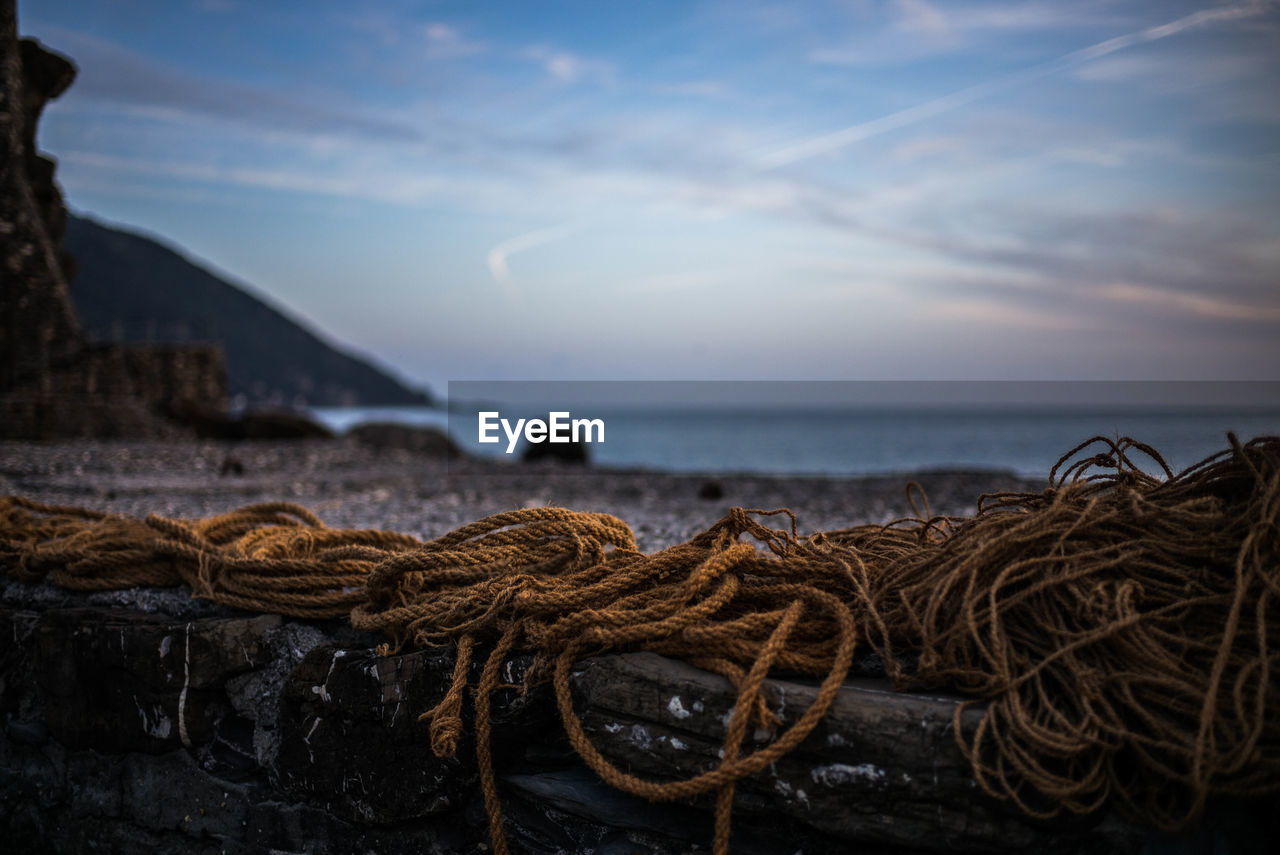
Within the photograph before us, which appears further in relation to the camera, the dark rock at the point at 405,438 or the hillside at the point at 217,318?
the hillside at the point at 217,318

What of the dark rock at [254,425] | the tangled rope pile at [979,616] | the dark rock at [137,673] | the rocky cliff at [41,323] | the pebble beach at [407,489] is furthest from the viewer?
the dark rock at [254,425]

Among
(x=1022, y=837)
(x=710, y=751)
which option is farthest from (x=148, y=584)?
(x=1022, y=837)

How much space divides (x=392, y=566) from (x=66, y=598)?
6.27 feet

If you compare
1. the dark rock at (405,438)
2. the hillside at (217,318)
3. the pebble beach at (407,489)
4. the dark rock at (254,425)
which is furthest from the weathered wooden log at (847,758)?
the hillside at (217,318)

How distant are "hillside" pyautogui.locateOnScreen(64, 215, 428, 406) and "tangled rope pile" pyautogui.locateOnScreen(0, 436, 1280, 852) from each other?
171 ft

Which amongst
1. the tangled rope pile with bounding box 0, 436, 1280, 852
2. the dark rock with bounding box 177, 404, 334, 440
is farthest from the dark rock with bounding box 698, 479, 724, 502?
the dark rock with bounding box 177, 404, 334, 440

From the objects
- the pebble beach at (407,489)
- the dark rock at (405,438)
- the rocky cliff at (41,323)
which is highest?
the rocky cliff at (41,323)

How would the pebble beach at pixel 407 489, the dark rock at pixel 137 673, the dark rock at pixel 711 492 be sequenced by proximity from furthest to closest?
the dark rock at pixel 711 492, the pebble beach at pixel 407 489, the dark rock at pixel 137 673

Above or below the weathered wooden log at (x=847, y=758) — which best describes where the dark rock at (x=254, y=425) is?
above

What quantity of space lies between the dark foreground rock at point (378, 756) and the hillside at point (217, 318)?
50776mm

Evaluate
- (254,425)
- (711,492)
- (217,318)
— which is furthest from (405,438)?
(217,318)

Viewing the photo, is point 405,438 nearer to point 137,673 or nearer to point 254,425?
point 254,425

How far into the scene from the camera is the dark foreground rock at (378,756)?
74.8 inches

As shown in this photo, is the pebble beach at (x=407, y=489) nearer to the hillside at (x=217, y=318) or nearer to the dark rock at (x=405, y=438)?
the dark rock at (x=405, y=438)
